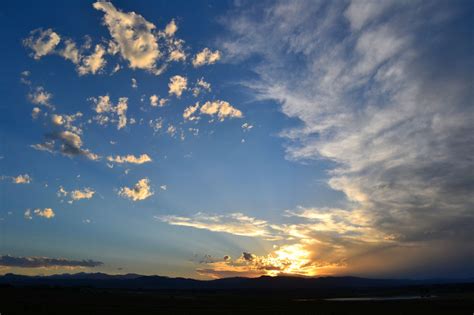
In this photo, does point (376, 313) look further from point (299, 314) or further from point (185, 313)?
point (185, 313)

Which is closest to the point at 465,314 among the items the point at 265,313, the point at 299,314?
the point at 299,314

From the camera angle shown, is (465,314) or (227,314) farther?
(227,314)

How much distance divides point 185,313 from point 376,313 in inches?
1142

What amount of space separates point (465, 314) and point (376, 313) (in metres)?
11.7

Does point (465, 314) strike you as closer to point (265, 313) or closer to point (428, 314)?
point (428, 314)

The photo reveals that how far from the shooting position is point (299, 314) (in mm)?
56438

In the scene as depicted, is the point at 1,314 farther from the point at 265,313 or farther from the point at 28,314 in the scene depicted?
the point at 265,313

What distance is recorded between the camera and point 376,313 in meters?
57.6

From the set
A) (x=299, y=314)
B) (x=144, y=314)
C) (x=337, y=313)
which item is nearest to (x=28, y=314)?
(x=144, y=314)

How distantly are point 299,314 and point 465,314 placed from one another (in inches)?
896

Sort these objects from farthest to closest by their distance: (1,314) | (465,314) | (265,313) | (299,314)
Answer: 1. (265,313)
2. (299,314)
3. (465,314)
4. (1,314)

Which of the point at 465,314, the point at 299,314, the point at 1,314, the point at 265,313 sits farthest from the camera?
the point at 265,313

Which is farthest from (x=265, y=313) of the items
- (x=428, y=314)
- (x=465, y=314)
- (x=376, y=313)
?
(x=465, y=314)

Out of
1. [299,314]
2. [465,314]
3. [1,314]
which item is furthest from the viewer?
[299,314]
